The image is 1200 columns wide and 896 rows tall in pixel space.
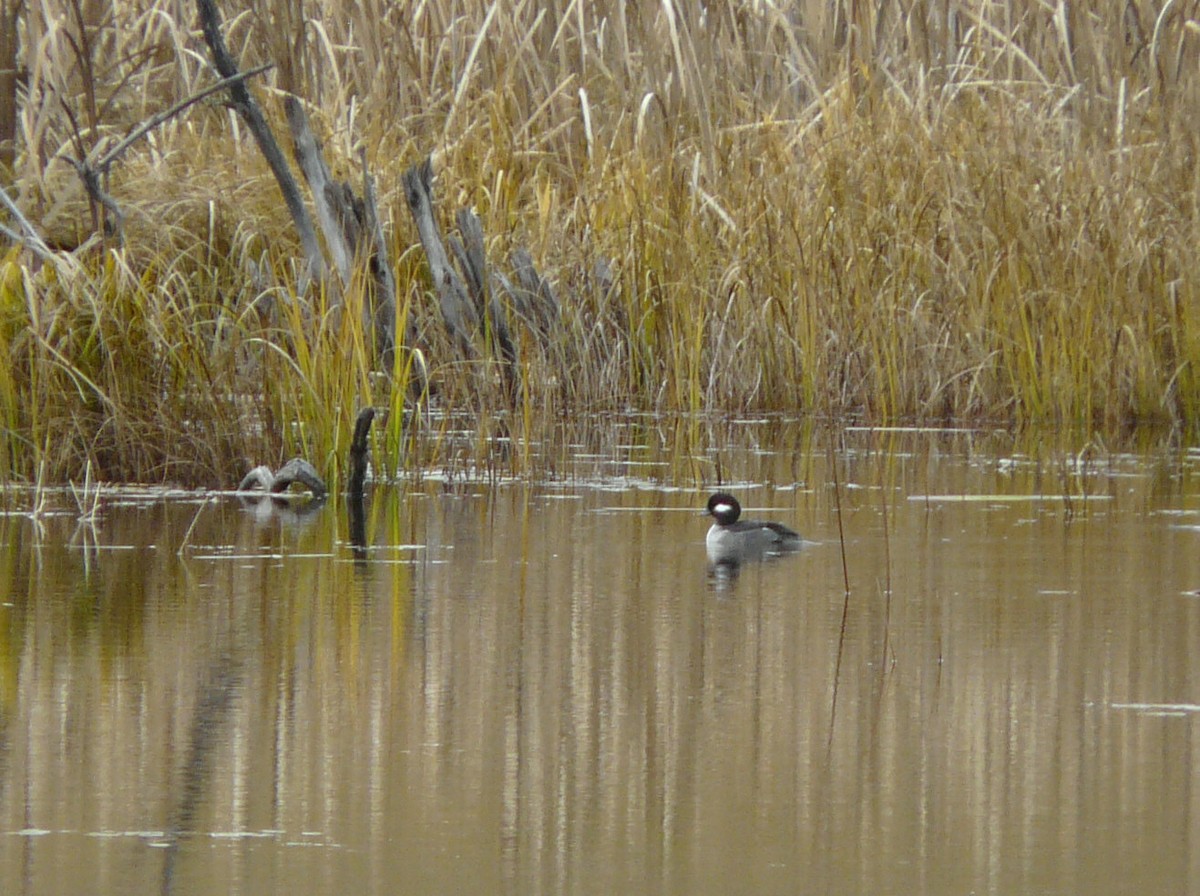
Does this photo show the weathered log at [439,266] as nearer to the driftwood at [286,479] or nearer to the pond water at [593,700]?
the driftwood at [286,479]

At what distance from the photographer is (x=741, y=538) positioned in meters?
5.79

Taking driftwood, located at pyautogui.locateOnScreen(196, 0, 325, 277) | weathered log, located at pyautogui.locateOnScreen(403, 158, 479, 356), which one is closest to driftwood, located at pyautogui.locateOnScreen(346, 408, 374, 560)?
driftwood, located at pyautogui.locateOnScreen(196, 0, 325, 277)

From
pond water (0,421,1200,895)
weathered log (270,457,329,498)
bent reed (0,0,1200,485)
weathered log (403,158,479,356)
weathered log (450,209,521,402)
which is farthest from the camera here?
weathered log (450,209,521,402)

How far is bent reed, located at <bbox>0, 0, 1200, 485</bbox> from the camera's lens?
703cm

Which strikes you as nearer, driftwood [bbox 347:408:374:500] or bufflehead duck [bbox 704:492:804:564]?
bufflehead duck [bbox 704:492:804:564]

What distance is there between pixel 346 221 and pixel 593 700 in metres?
5.36

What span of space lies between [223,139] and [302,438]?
4.04 meters

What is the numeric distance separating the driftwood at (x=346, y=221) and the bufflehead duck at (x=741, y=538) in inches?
114

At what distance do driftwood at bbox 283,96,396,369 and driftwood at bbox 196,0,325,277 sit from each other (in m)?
0.06

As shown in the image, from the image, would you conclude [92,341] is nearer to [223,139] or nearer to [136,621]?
[136,621]

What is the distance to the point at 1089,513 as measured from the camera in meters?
6.51

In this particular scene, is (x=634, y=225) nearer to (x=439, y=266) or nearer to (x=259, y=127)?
(x=439, y=266)

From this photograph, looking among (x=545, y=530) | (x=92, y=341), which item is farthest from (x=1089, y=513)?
(x=92, y=341)

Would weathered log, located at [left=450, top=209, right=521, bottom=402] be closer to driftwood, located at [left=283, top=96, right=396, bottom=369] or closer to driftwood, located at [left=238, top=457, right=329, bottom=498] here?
driftwood, located at [left=283, top=96, right=396, bottom=369]
